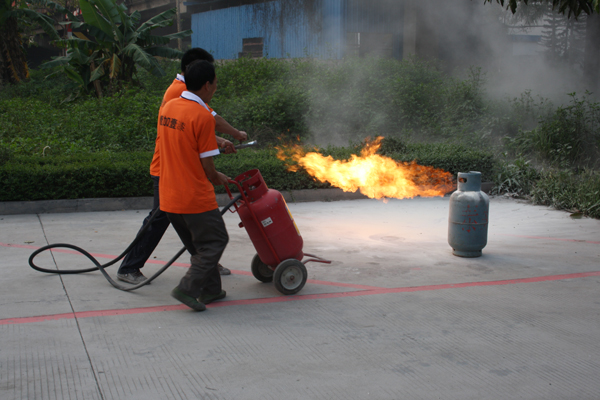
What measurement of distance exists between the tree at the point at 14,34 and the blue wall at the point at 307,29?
20.9 ft

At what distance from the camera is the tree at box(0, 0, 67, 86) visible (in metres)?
17.9

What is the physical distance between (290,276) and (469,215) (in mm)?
2272

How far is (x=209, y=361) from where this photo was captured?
305 centimetres

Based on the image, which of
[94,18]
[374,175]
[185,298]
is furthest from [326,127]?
[185,298]

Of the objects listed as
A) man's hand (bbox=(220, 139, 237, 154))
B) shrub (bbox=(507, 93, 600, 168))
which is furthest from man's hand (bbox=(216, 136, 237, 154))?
shrub (bbox=(507, 93, 600, 168))

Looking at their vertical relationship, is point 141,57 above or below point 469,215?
above

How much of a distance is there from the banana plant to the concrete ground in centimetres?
1156

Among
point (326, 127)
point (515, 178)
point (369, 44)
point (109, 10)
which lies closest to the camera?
point (515, 178)

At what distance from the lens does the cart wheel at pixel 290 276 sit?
4156mm

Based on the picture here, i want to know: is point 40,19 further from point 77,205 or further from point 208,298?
point 208,298

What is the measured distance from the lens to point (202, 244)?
150 inches

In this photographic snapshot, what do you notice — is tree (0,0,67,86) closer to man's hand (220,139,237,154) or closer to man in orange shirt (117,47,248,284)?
man in orange shirt (117,47,248,284)

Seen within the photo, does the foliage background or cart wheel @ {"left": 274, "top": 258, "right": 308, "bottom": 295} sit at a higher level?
the foliage background

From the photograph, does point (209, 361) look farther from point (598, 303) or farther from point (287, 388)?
point (598, 303)
